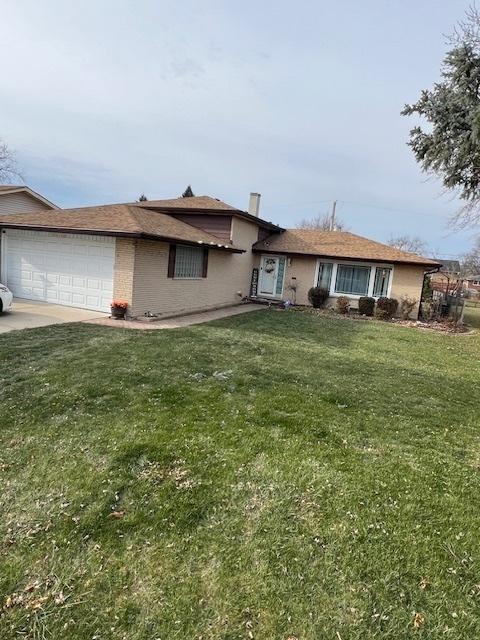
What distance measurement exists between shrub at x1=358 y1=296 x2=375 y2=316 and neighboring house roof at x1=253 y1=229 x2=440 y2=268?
5.48ft

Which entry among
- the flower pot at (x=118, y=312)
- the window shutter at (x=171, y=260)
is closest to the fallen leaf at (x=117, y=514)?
the flower pot at (x=118, y=312)

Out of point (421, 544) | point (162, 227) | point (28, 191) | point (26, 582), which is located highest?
point (28, 191)

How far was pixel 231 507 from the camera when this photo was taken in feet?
10.3

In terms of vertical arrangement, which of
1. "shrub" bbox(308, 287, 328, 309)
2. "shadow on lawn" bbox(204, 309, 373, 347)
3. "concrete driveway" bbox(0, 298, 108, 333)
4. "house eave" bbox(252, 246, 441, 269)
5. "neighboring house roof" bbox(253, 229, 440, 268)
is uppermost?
"neighboring house roof" bbox(253, 229, 440, 268)

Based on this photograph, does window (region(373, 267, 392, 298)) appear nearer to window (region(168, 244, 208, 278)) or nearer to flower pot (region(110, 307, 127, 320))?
window (region(168, 244, 208, 278))

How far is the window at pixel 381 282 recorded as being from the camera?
1761 cm

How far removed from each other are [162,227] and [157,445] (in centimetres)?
1060

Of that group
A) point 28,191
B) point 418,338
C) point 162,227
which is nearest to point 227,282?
→ point 162,227

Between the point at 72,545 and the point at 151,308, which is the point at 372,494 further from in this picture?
the point at 151,308

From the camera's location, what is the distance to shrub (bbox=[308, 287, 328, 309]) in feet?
59.7

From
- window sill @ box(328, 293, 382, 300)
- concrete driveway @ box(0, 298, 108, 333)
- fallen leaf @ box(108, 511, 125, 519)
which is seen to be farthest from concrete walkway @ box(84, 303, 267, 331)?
fallen leaf @ box(108, 511, 125, 519)

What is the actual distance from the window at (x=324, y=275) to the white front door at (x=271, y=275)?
69.8 inches

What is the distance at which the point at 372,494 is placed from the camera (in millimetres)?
3365

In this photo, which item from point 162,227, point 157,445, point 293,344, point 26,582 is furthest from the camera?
point 162,227
